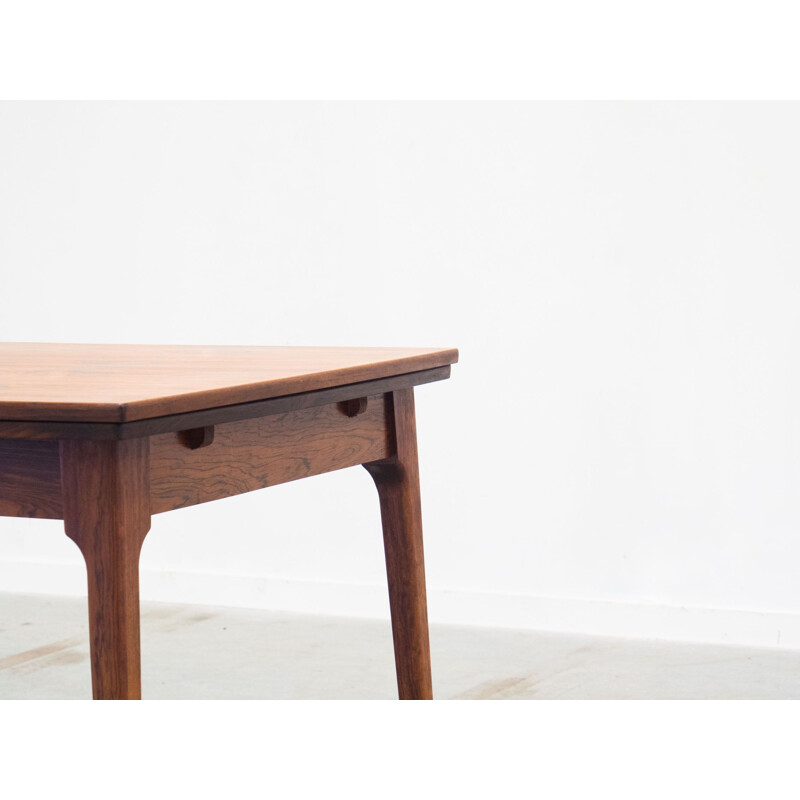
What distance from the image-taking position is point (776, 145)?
301cm

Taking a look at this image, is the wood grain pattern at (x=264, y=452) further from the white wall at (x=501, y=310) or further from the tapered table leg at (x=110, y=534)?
the white wall at (x=501, y=310)

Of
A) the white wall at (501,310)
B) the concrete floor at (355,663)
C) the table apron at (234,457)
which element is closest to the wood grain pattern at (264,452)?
the table apron at (234,457)

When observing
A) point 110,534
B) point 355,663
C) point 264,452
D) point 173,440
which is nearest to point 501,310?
point 355,663

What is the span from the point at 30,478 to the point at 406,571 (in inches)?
30.7

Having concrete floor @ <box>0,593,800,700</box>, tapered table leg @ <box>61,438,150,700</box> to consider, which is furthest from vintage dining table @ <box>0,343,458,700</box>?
concrete floor @ <box>0,593,800,700</box>

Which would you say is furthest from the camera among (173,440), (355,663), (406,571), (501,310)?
(501,310)

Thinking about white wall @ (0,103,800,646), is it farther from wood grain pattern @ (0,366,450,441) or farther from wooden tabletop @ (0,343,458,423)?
wood grain pattern @ (0,366,450,441)

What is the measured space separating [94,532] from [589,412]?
6.41 ft

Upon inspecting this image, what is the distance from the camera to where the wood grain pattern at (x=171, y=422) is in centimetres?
134

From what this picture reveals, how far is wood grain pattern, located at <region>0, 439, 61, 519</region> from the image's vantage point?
1456mm

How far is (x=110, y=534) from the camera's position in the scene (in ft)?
4.59

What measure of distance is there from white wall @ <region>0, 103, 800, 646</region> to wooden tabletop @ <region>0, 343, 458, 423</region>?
1.19 metres

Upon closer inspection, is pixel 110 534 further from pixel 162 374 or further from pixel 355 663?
pixel 355 663

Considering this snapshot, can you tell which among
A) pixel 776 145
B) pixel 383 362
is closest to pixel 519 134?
pixel 776 145
